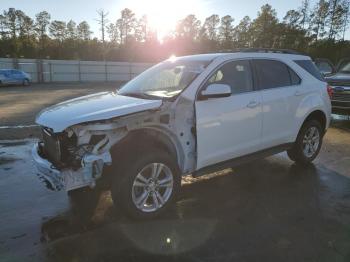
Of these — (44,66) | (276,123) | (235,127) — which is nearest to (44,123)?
(235,127)

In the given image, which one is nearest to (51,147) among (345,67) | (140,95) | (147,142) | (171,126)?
(147,142)

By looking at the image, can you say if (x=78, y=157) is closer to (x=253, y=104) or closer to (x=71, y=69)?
(x=253, y=104)

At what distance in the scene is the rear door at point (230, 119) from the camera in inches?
181

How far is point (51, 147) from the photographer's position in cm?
425

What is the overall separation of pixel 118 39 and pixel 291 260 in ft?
292

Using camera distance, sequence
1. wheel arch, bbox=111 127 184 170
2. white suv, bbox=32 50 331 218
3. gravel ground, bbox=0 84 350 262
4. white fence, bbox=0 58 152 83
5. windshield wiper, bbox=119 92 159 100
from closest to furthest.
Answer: gravel ground, bbox=0 84 350 262
white suv, bbox=32 50 331 218
wheel arch, bbox=111 127 184 170
windshield wiper, bbox=119 92 159 100
white fence, bbox=0 58 152 83

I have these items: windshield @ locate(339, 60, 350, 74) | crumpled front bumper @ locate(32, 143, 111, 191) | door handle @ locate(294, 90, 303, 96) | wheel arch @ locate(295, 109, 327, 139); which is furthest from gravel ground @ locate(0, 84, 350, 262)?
windshield @ locate(339, 60, 350, 74)

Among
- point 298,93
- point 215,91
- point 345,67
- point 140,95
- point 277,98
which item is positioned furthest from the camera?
A: point 345,67

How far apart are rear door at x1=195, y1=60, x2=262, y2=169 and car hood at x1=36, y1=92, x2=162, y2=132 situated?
739 mm

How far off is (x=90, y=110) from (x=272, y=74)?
2.96 metres

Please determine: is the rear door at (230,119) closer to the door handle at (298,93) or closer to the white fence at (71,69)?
the door handle at (298,93)

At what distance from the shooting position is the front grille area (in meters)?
4.00

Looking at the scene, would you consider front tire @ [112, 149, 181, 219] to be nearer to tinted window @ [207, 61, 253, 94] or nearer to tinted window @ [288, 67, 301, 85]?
tinted window @ [207, 61, 253, 94]

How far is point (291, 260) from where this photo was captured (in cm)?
346
